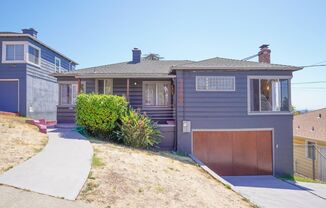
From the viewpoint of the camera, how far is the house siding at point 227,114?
1216cm

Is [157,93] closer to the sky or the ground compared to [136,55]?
closer to the ground

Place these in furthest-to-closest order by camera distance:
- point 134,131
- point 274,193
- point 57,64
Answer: point 57,64 < point 134,131 < point 274,193

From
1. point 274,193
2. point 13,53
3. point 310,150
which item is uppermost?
point 13,53

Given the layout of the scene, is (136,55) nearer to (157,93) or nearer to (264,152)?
(157,93)

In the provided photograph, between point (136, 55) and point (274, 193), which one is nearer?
point (274, 193)

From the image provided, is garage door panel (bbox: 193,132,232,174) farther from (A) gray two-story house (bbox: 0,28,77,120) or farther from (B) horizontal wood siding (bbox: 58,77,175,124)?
(A) gray two-story house (bbox: 0,28,77,120)

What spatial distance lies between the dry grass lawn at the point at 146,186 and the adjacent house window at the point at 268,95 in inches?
253

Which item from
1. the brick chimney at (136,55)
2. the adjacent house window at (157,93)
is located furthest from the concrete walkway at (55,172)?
the brick chimney at (136,55)

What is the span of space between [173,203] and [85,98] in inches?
291

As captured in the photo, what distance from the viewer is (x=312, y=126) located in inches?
690

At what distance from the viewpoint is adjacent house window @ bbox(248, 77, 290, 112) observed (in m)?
12.5

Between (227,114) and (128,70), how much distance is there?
653 centimetres

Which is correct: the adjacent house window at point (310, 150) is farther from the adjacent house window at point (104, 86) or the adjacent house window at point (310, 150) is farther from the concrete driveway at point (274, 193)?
the adjacent house window at point (104, 86)

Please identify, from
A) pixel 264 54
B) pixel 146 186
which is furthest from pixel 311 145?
pixel 146 186
